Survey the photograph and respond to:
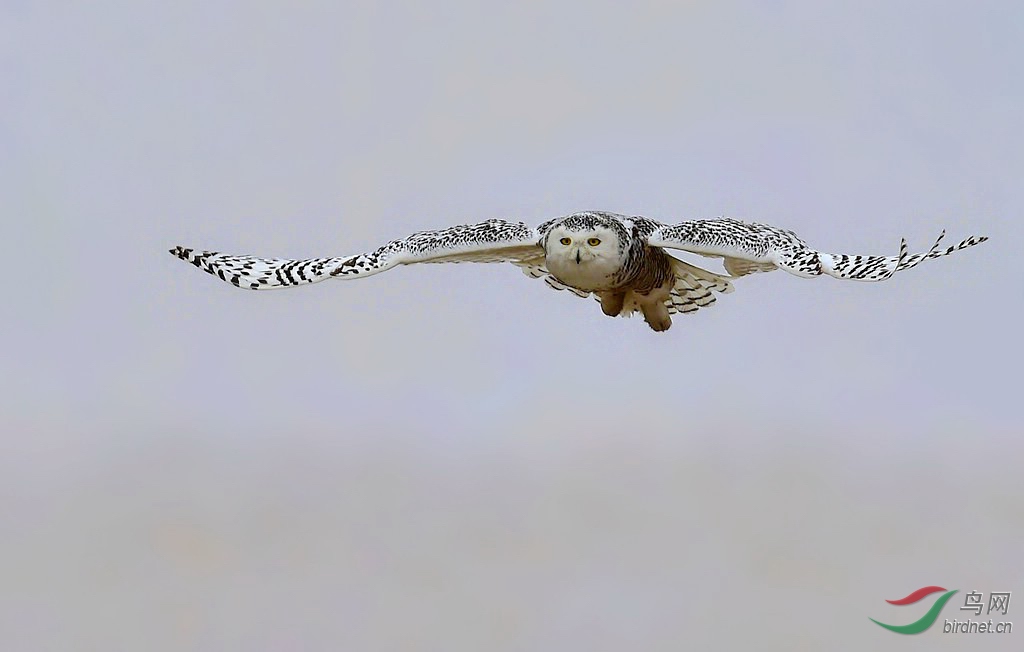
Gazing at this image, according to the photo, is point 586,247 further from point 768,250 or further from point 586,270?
point 768,250

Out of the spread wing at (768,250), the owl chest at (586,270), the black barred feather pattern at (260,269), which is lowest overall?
the black barred feather pattern at (260,269)

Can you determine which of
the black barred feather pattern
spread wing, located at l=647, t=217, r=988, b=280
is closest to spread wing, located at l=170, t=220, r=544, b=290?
the black barred feather pattern

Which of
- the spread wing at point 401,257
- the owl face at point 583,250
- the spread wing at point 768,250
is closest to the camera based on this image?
the spread wing at point 768,250

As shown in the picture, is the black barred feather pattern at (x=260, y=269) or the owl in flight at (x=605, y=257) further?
the black barred feather pattern at (x=260, y=269)

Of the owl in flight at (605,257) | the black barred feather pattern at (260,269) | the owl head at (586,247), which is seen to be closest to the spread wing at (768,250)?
the owl in flight at (605,257)

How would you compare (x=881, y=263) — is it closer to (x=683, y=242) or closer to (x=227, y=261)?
(x=683, y=242)

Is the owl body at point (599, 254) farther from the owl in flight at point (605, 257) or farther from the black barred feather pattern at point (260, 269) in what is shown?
the black barred feather pattern at point (260, 269)

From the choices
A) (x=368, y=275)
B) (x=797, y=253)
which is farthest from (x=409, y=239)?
(x=797, y=253)
